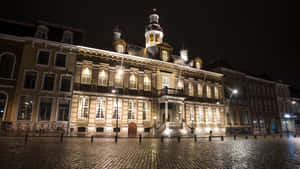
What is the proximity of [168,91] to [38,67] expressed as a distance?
65.9 feet

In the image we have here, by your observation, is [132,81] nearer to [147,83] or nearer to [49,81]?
[147,83]

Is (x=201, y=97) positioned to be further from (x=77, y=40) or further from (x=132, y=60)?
(x=77, y=40)

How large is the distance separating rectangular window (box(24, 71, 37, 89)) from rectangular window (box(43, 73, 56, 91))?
4.30 feet

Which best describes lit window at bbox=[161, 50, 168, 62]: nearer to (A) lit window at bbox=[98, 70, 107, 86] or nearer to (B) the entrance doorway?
(A) lit window at bbox=[98, 70, 107, 86]

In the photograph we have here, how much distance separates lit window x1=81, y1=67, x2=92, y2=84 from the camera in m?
25.9

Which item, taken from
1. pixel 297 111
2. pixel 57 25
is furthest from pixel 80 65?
pixel 297 111

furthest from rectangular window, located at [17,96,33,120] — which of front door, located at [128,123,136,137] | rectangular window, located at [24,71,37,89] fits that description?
front door, located at [128,123,136,137]

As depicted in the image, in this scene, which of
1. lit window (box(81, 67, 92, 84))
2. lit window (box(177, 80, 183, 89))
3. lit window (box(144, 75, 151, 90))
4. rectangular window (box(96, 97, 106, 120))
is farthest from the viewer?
lit window (box(177, 80, 183, 89))

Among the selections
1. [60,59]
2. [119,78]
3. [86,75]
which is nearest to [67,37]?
[60,59]

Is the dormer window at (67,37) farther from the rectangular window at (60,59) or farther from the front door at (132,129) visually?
the front door at (132,129)

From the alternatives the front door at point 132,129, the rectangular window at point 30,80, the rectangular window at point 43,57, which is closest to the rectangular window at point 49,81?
the rectangular window at point 30,80

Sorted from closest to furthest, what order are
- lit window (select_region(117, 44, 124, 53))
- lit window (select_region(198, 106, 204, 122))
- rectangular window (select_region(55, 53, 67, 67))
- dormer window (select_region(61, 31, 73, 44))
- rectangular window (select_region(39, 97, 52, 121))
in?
rectangular window (select_region(39, 97, 52, 121)) → rectangular window (select_region(55, 53, 67, 67)) → dormer window (select_region(61, 31, 73, 44)) → lit window (select_region(117, 44, 124, 53)) → lit window (select_region(198, 106, 204, 122))

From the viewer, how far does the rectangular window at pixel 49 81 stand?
79.2ft

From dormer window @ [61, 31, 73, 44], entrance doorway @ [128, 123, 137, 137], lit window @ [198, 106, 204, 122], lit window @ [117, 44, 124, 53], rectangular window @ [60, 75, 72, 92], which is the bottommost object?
entrance doorway @ [128, 123, 137, 137]
